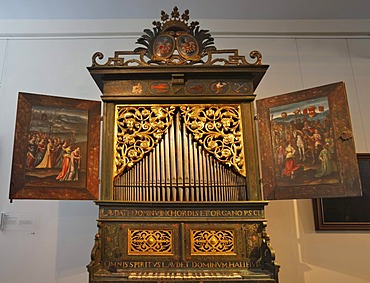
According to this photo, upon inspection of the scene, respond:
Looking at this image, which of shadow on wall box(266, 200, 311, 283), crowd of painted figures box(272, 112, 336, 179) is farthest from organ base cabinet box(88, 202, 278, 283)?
shadow on wall box(266, 200, 311, 283)

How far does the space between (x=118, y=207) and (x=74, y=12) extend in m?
3.01

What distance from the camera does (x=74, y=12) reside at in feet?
15.2

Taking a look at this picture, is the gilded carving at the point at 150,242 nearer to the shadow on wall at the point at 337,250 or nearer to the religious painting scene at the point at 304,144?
the religious painting scene at the point at 304,144

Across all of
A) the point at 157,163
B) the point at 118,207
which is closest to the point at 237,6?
the point at 157,163

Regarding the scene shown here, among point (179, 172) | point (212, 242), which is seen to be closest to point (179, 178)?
point (179, 172)

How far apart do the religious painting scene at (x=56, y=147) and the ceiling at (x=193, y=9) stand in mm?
1940

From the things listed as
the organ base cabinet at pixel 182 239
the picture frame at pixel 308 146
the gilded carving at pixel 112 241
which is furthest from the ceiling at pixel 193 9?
the gilded carving at pixel 112 241

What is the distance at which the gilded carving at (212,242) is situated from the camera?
3.10 meters

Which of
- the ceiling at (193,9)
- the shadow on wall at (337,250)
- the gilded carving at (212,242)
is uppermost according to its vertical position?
the ceiling at (193,9)

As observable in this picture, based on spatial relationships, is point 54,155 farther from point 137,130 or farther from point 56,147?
point 137,130

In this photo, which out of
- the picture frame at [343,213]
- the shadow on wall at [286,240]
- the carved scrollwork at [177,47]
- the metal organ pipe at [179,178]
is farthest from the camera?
the picture frame at [343,213]

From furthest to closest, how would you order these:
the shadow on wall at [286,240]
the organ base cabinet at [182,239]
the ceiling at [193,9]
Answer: the ceiling at [193,9] → the shadow on wall at [286,240] → the organ base cabinet at [182,239]

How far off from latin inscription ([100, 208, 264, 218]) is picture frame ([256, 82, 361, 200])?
0.27 m

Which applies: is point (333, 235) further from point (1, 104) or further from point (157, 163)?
point (1, 104)
